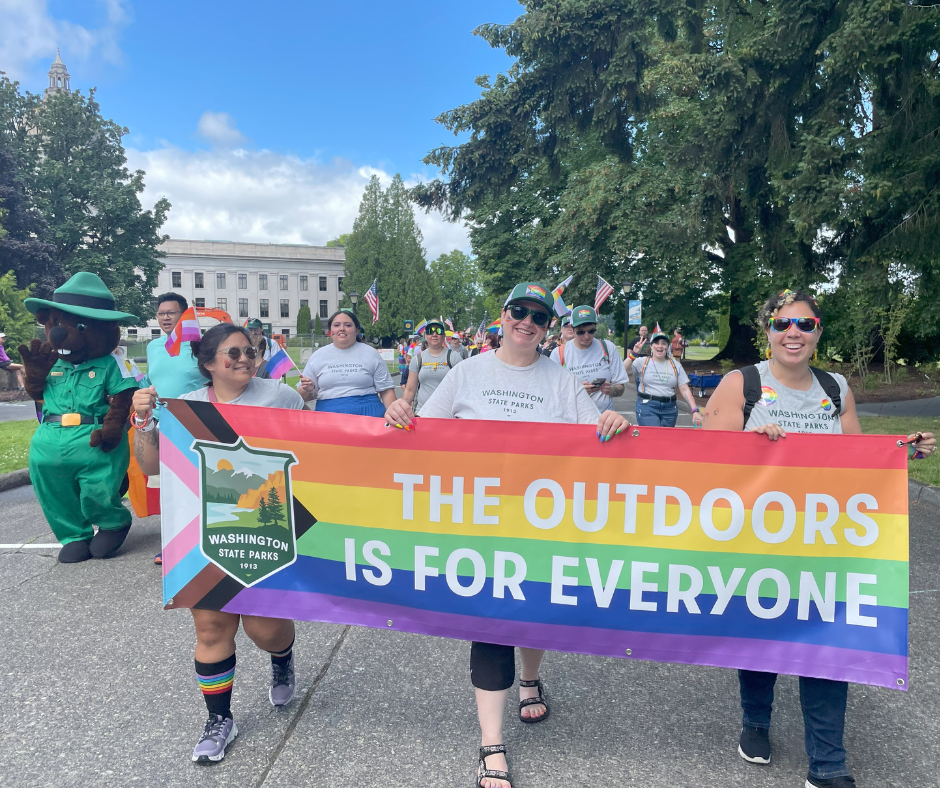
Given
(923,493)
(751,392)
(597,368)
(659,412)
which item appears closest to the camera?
(751,392)

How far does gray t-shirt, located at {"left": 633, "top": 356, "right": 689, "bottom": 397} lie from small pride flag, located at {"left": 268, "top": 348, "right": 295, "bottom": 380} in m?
4.59

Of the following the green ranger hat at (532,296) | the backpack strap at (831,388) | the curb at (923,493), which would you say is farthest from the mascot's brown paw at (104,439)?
the curb at (923,493)

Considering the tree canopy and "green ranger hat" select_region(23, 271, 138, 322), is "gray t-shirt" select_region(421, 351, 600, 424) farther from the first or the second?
the tree canopy

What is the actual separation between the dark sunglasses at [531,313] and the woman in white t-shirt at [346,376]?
10.8ft

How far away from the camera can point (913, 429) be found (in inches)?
460

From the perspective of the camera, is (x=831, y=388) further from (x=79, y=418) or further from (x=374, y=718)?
(x=79, y=418)

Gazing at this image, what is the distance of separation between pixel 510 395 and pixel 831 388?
1344 mm

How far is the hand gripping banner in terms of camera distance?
2.67m

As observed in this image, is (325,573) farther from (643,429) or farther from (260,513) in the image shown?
(643,429)

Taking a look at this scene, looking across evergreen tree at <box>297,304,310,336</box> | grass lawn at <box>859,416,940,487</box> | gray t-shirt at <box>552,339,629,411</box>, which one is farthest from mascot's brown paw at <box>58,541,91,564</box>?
evergreen tree at <box>297,304,310,336</box>

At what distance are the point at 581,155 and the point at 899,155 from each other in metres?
20.4

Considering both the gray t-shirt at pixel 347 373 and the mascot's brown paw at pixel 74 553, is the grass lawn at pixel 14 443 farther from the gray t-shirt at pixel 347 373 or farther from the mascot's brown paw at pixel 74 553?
the gray t-shirt at pixel 347 373

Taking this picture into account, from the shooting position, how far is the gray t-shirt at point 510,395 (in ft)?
9.84

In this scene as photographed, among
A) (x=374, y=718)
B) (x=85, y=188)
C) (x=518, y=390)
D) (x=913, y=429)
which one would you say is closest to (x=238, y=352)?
(x=518, y=390)
